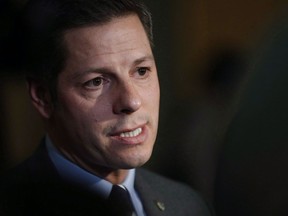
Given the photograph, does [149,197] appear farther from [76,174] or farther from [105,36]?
[105,36]

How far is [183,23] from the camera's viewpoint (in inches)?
38.7

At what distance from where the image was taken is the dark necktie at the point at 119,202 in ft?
3.08

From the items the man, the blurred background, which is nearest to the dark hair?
the man

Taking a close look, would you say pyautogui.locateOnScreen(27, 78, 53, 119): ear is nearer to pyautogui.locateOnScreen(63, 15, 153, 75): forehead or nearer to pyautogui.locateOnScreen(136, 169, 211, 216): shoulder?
pyautogui.locateOnScreen(63, 15, 153, 75): forehead

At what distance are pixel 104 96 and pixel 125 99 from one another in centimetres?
3

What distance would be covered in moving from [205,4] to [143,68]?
0.17m

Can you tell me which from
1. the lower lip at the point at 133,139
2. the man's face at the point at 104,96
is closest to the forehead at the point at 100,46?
the man's face at the point at 104,96

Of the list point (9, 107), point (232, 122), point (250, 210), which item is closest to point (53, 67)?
point (9, 107)

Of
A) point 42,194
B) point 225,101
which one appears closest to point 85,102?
point 42,194

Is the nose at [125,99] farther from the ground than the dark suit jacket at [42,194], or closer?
farther from the ground

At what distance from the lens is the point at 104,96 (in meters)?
0.88

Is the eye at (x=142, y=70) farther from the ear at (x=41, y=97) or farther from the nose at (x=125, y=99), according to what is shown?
the ear at (x=41, y=97)

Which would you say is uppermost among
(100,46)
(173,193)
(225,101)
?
(100,46)

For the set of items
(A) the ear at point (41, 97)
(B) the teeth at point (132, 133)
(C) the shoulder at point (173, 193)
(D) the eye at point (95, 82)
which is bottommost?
(C) the shoulder at point (173, 193)
